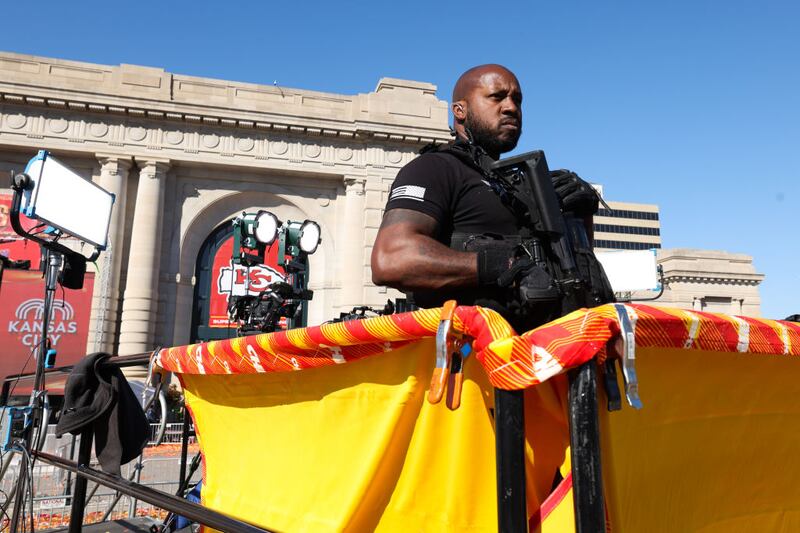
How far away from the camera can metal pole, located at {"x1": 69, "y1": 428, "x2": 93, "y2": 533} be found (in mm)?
2395

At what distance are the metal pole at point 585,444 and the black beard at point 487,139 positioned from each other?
4.85ft

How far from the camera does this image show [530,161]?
1555 millimetres

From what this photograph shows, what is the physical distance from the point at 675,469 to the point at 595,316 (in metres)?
0.63

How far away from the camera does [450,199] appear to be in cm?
199

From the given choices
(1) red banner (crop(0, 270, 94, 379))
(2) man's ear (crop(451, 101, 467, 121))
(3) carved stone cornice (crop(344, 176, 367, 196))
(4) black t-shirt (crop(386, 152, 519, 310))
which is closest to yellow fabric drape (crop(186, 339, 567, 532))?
(4) black t-shirt (crop(386, 152, 519, 310))

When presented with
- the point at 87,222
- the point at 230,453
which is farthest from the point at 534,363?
the point at 87,222

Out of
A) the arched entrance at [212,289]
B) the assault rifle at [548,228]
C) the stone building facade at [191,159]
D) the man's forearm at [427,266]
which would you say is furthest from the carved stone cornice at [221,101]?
the assault rifle at [548,228]

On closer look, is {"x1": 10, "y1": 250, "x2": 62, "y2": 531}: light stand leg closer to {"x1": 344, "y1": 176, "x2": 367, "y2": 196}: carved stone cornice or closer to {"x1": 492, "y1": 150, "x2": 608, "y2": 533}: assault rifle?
{"x1": 492, "y1": 150, "x2": 608, "y2": 533}: assault rifle

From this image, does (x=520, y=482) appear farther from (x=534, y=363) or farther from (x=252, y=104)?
(x=252, y=104)

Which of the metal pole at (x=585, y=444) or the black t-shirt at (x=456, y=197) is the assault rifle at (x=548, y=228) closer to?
the black t-shirt at (x=456, y=197)

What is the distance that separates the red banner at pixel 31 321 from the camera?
17.5 m

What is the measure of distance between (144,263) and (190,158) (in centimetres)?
418

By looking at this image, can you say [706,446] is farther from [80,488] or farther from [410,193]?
[80,488]

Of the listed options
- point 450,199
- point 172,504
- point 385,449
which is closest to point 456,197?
point 450,199
